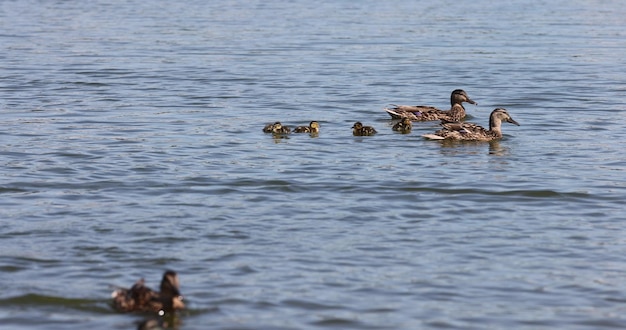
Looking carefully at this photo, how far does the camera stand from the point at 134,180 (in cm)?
1421

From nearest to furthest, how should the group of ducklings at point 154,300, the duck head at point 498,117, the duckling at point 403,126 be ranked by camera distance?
1. the group of ducklings at point 154,300
2. the duck head at point 498,117
3. the duckling at point 403,126

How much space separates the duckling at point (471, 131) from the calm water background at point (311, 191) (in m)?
0.26

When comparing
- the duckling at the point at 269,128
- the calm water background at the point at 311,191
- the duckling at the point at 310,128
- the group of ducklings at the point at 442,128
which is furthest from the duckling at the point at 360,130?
the duckling at the point at 269,128

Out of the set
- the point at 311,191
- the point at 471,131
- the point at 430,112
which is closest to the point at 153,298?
the point at 311,191

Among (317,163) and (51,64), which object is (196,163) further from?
(51,64)

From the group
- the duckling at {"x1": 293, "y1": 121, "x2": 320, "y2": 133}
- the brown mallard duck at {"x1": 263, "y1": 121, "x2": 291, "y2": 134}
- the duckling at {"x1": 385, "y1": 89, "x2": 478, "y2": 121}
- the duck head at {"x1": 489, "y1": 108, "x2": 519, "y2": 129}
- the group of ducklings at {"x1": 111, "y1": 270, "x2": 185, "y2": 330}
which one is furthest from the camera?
the duckling at {"x1": 385, "y1": 89, "x2": 478, "y2": 121}

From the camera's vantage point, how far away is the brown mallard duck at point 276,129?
17297 millimetres

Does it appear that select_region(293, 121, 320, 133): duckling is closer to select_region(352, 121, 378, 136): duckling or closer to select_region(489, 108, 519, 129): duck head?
select_region(352, 121, 378, 136): duckling

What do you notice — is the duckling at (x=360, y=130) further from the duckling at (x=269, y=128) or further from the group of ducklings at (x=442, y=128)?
the duckling at (x=269, y=128)

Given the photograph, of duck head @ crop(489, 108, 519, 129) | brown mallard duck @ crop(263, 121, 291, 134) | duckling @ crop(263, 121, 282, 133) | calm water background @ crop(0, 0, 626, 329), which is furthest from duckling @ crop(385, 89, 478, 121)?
duckling @ crop(263, 121, 282, 133)

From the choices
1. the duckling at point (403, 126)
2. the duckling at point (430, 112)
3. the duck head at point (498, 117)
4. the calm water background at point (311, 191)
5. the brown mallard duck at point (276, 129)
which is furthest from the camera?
the duckling at point (430, 112)

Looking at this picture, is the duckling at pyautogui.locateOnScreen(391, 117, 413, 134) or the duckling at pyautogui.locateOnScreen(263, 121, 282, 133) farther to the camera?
the duckling at pyautogui.locateOnScreen(391, 117, 413, 134)

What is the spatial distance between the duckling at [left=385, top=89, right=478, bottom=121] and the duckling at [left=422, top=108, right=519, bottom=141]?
100 centimetres

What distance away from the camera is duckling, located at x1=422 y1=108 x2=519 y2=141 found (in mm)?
17328
